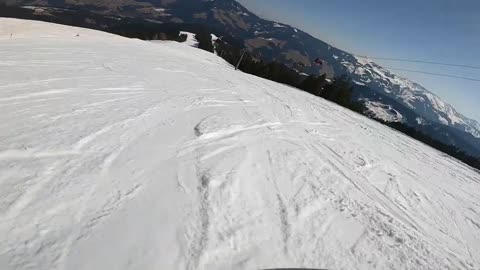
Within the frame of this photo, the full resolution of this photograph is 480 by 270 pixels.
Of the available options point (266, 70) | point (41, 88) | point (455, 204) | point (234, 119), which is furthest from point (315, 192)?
point (266, 70)

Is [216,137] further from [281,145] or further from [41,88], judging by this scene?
[41,88]

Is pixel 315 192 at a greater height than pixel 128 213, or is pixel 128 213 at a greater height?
pixel 315 192

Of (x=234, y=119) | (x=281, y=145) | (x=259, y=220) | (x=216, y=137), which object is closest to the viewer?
(x=259, y=220)

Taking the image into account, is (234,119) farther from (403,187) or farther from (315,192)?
(403,187)

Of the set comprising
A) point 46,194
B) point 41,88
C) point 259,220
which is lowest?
point 41,88

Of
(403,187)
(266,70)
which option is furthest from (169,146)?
(266,70)

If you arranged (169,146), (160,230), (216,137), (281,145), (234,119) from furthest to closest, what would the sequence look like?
(234,119) < (281,145) < (216,137) < (169,146) < (160,230)

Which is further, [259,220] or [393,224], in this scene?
[393,224]
